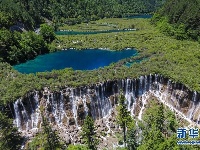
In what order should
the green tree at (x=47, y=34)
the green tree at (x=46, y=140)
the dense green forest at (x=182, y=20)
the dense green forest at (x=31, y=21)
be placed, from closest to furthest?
1. the green tree at (x=46, y=140)
2. the dense green forest at (x=31, y=21)
3. the dense green forest at (x=182, y=20)
4. the green tree at (x=47, y=34)

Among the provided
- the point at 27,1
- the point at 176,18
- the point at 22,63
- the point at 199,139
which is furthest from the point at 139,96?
the point at 27,1

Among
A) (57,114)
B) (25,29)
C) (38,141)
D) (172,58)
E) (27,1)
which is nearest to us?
(38,141)

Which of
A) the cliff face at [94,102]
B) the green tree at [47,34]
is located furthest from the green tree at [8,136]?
the green tree at [47,34]

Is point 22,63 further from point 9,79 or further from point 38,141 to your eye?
point 38,141

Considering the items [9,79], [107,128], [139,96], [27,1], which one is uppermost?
[27,1]

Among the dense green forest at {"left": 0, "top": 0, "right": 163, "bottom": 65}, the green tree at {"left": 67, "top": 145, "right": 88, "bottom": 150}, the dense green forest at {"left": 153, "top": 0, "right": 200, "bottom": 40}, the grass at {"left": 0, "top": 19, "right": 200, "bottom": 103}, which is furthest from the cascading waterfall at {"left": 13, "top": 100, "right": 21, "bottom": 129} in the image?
the dense green forest at {"left": 153, "top": 0, "right": 200, "bottom": 40}

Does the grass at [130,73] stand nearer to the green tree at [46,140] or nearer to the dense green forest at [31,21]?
the green tree at [46,140]

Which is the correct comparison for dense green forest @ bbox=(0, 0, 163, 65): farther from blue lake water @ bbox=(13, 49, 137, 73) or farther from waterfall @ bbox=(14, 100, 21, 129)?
waterfall @ bbox=(14, 100, 21, 129)

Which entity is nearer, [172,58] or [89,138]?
[89,138]
